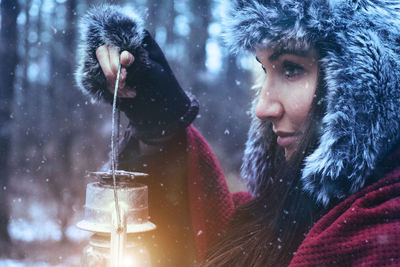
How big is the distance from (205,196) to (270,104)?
0.28 metres

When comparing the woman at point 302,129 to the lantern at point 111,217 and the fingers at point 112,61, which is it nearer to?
the fingers at point 112,61

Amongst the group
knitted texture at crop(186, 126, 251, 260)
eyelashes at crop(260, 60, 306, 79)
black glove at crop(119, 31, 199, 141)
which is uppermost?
eyelashes at crop(260, 60, 306, 79)

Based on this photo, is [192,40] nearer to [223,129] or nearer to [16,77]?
[223,129]

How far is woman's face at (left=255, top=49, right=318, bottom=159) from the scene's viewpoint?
0.71 metres

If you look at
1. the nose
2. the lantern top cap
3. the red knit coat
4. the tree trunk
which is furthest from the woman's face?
the tree trunk

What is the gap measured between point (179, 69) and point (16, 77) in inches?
17.8

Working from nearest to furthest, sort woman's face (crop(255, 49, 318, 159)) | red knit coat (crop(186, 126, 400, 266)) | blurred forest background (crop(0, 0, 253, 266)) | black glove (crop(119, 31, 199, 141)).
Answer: red knit coat (crop(186, 126, 400, 266)), woman's face (crop(255, 49, 318, 159)), black glove (crop(119, 31, 199, 141)), blurred forest background (crop(0, 0, 253, 266))

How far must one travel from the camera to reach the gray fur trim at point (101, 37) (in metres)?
0.79

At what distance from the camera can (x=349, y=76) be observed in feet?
2.10

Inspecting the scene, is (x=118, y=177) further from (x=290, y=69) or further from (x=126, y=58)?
(x=290, y=69)

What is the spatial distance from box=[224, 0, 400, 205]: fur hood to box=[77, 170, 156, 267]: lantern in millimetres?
298

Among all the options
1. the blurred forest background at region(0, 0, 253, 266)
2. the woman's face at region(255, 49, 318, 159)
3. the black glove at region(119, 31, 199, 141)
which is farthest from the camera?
the blurred forest background at region(0, 0, 253, 266)

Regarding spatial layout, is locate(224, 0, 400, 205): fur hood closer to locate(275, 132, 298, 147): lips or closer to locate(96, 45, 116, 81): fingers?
locate(275, 132, 298, 147): lips

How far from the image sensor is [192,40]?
38.4 inches
